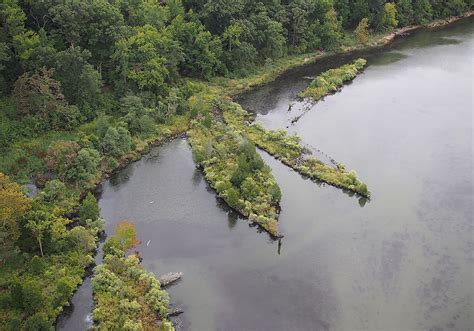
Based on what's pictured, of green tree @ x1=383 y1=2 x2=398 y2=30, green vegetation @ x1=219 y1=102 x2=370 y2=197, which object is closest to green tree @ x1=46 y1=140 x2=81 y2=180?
green vegetation @ x1=219 y1=102 x2=370 y2=197

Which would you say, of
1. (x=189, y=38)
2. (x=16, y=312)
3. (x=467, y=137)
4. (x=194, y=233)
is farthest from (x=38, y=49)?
(x=467, y=137)

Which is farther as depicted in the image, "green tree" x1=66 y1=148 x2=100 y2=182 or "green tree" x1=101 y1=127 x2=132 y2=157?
"green tree" x1=101 y1=127 x2=132 y2=157

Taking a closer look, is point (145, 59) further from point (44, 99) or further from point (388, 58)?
→ point (388, 58)

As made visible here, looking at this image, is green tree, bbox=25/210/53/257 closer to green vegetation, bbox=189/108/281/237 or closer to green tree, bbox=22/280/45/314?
green tree, bbox=22/280/45/314

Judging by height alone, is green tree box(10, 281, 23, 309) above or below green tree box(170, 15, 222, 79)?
below

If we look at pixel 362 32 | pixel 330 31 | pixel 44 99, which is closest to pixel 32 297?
pixel 44 99

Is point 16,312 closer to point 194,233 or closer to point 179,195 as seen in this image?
point 194,233

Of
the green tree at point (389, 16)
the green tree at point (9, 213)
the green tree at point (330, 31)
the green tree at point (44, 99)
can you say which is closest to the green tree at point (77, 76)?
the green tree at point (44, 99)
